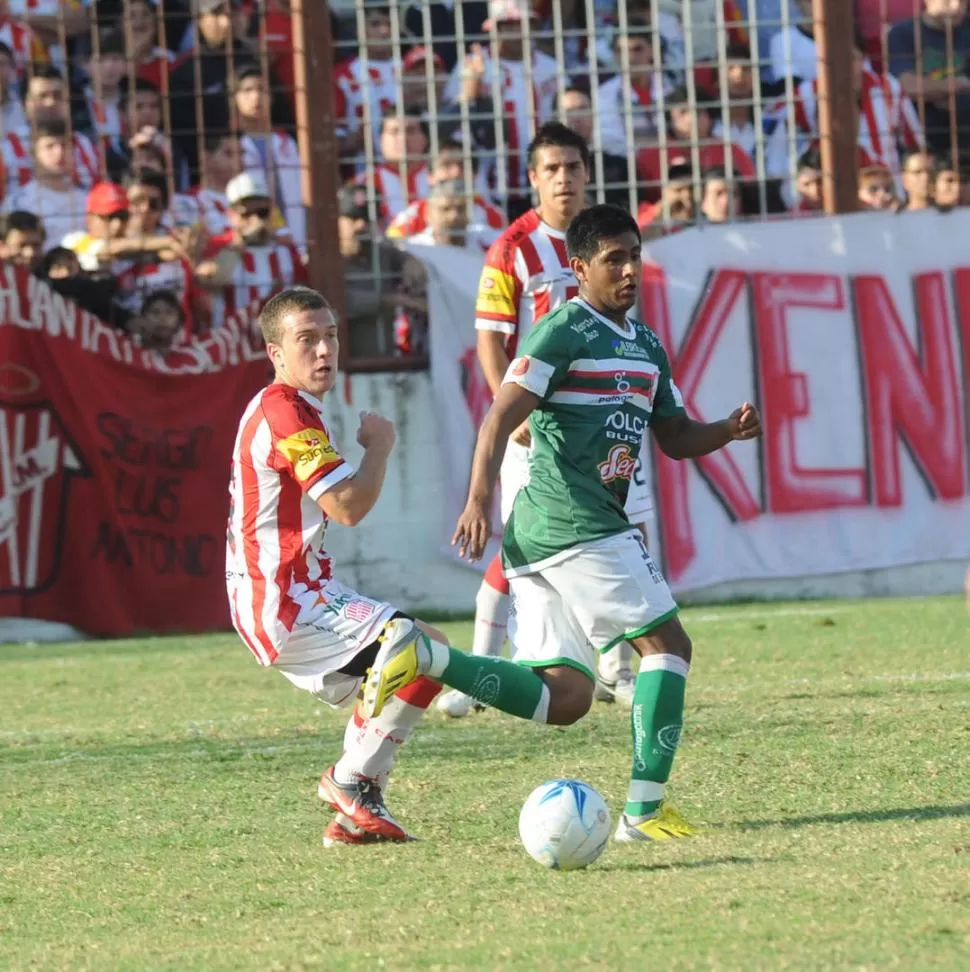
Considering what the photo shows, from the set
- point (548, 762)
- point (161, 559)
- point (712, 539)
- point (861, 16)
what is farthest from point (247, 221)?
point (548, 762)

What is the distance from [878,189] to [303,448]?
878cm

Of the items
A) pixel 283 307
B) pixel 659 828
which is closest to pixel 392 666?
pixel 659 828

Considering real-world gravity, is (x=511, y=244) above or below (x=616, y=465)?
above

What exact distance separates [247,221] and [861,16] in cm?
457

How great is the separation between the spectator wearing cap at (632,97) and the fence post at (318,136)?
5.88 feet

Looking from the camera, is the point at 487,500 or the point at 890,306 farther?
the point at 890,306

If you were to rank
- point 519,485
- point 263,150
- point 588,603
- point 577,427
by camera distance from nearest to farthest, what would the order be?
point 588,603, point 577,427, point 519,485, point 263,150

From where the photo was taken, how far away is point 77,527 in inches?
480

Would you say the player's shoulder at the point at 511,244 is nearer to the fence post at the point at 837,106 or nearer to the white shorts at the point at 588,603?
the white shorts at the point at 588,603

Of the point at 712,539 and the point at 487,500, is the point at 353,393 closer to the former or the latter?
the point at 712,539

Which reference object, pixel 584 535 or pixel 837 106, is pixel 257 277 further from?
pixel 584 535

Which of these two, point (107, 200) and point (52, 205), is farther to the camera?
point (52, 205)

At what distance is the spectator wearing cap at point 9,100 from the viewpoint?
12.7 metres

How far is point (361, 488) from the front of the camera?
534 centimetres
